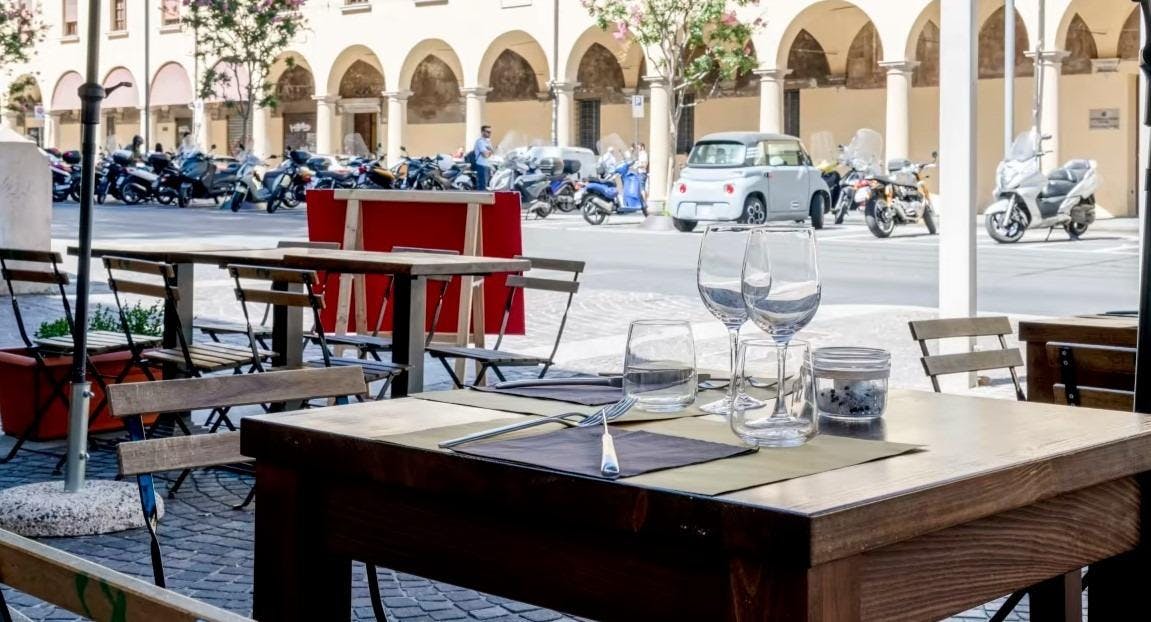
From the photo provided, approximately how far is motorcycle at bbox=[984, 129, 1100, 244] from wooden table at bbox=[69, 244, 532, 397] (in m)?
14.0

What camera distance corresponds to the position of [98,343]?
6320mm

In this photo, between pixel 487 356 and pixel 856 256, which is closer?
pixel 487 356

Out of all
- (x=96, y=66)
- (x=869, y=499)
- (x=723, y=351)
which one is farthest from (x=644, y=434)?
(x=723, y=351)

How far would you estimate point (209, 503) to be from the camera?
5383 millimetres

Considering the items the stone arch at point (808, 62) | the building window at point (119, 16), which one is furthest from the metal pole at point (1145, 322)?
the building window at point (119, 16)

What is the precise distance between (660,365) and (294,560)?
1.97 ft

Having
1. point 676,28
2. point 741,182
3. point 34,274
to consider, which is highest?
point 676,28

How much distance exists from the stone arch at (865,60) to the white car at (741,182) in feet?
32.0

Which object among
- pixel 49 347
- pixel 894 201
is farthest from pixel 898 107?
pixel 49 347

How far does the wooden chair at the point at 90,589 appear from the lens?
1.29m

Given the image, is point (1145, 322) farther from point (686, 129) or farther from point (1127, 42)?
point (686, 129)

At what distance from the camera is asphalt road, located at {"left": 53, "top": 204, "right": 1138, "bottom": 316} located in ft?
42.3

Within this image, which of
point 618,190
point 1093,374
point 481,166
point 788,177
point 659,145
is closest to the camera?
point 1093,374

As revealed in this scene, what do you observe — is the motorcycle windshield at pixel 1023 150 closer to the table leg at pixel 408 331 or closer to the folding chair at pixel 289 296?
the table leg at pixel 408 331
